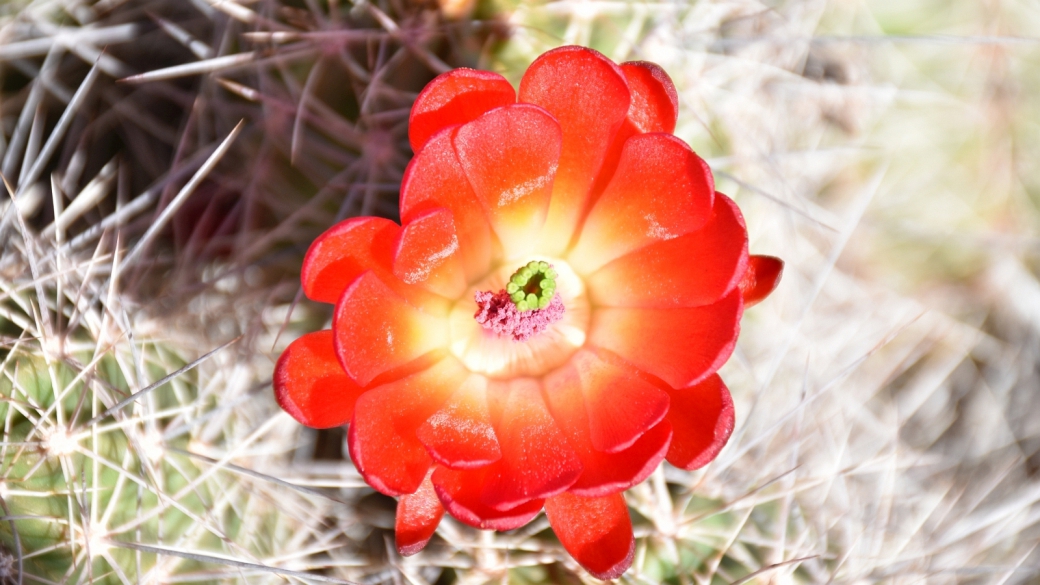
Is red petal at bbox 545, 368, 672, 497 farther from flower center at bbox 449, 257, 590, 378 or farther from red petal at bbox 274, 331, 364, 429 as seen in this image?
red petal at bbox 274, 331, 364, 429

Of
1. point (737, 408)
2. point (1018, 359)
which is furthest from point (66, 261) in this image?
point (1018, 359)

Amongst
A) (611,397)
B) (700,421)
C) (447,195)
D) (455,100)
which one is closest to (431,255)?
(447,195)

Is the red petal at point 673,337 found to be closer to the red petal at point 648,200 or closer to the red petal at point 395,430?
the red petal at point 648,200

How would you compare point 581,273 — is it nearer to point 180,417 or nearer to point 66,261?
point 180,417

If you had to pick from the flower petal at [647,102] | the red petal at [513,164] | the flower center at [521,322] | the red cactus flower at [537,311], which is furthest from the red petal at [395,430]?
the flower petal at [647,102]

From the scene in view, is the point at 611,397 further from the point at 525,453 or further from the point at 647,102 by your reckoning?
the point at 647,102
